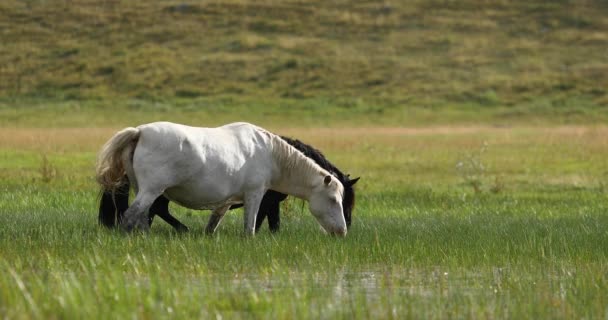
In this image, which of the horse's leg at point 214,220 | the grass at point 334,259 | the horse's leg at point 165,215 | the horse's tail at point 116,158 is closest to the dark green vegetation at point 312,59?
the grass at point 334,259

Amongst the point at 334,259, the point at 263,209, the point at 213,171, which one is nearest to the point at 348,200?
the point at 263,209

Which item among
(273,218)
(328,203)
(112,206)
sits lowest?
(273,218)

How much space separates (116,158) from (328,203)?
7.53ft

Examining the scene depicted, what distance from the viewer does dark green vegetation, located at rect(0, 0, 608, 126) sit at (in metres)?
47.7

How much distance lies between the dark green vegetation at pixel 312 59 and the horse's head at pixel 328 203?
3191 centimetres

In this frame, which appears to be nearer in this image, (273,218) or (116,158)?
(116,158)

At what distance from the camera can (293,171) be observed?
11695 millimetres

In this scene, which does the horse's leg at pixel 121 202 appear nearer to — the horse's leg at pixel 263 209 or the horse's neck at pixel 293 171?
the horse's leg at pixel 263 209

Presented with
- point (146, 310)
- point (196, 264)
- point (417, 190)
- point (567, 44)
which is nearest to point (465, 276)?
point (196, 264)

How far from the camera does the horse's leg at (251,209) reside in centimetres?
1132

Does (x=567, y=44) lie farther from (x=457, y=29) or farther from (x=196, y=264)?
(x=196, y=264)

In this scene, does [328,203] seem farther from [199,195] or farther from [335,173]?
[199,195]

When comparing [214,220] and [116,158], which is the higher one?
[116,158]

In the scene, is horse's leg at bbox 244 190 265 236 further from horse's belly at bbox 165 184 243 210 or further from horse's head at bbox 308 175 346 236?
horse's head at bbox 308 175 346 236
